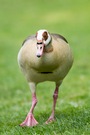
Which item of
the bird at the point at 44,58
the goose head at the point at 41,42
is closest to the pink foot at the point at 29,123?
the bird at the point at 44,58

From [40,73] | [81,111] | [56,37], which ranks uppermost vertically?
[56,37]

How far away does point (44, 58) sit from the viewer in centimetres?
687

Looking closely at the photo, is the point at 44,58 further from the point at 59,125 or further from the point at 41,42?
the point at 59,125

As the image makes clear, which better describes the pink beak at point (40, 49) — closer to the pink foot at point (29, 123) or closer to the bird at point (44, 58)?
the bird at point (44, 58)

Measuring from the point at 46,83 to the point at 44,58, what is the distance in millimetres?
8592

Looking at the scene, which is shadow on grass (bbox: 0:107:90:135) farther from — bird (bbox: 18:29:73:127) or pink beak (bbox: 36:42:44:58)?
pink beak (bbox: 36:42:44:58)

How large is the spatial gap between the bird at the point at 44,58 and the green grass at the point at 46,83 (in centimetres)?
72

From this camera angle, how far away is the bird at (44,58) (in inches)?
266

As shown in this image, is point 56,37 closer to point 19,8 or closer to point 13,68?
point 13,68

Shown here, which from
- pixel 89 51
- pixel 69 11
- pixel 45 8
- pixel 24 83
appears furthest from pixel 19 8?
pixel 24 83

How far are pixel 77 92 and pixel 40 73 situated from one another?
5956 mm

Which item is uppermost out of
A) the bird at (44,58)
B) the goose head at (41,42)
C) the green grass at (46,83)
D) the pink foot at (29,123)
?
the goose head at (41,42)

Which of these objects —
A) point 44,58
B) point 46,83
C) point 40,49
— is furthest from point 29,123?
point 46,83

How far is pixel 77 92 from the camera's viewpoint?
13094 millimetres
